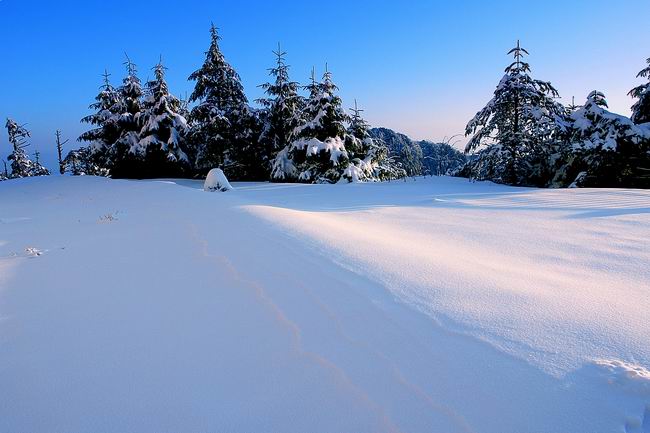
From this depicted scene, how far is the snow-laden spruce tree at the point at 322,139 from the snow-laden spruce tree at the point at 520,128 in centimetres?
517

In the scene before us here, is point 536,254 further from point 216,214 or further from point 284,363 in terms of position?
point 216,214

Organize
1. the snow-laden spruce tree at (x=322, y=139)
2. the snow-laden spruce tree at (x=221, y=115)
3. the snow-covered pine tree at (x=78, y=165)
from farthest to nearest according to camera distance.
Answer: the snow-covered pine tree at (x=78, y=165) → the snow-laden spruce tree at (x=221, y=115) → the snow-laden spruce tree at (x=322, y=139)

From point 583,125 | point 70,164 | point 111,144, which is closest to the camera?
point 583,125

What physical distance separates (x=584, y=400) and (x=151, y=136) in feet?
57.9

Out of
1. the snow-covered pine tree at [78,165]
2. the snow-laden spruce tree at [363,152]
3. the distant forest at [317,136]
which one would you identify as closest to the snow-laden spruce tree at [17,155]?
the snow-covered pine tree at [78,165]

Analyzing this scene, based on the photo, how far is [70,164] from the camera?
99.0ft

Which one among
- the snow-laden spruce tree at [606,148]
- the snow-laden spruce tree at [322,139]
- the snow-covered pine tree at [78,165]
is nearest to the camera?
the snow-laden spruce tree at [606,148]

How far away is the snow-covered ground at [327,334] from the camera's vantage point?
108 centimetres

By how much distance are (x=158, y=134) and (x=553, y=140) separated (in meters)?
16.2

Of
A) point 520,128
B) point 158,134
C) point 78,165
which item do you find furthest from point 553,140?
point 78,165

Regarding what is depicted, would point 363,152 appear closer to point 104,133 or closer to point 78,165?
point 104,133

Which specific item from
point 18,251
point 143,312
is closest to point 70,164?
point 18,251

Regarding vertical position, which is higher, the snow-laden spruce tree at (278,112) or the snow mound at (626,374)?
the snow-laden spruce tree at (278,112)

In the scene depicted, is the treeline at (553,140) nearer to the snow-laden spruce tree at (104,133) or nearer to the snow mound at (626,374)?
the snow mound at (626,374)
